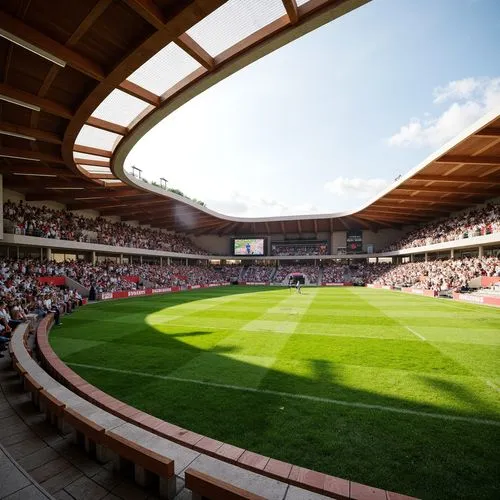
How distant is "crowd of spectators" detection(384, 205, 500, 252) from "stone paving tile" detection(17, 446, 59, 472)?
3343 cm

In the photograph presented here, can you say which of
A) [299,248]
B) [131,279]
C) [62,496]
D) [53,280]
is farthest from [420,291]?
[53,280]

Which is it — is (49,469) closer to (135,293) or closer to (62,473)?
(62,473)

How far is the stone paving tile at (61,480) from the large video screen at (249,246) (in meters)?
56.0

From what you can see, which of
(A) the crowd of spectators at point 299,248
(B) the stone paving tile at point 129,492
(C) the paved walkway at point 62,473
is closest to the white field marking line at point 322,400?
(C) the paved walkway at point 62,473

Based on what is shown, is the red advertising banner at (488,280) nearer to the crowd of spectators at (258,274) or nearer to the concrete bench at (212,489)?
the concrete bench at (212,489)

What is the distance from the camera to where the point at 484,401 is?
5895mm

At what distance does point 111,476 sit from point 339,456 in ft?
9.90

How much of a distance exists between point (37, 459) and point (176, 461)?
6.19ft

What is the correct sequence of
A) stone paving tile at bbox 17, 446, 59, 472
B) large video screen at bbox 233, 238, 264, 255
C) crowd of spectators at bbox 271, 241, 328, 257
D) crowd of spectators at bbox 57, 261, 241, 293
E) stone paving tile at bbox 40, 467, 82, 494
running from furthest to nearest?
large video screen at bbox 233, 238, 264, 255 < crowd of spectators at bbox 271, 241, 328, 257 < crowd of spectators at bbox 57, 261, 241, 293 < stone paving tile at bbox 17, 446, 59, 472 < stone paving tile at bbox 40, 467, 82, 494

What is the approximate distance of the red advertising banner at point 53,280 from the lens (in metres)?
24.1

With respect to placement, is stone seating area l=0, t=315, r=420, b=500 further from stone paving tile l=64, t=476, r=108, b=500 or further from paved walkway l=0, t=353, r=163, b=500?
stone paving tile l=64, t=476, r=108, b=500

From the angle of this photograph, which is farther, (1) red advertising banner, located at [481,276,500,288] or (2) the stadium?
(1) red advertising banner, located at [481,276,500,288]

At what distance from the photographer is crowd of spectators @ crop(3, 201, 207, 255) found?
2497cm

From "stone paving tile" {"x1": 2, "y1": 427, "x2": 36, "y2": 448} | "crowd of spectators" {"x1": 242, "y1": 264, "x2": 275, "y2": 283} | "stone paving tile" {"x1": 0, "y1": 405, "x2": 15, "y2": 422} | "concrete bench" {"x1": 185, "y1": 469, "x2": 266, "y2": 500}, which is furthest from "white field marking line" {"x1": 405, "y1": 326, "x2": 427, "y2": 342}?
"crowd of spectators" {"x1": 242, "y1": 264, "x2": 275, "y2": 283}
